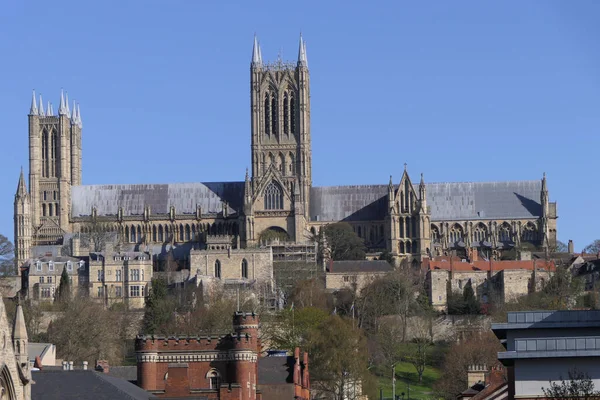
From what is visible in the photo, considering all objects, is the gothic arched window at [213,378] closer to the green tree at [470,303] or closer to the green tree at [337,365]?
the green tree at [337,365]

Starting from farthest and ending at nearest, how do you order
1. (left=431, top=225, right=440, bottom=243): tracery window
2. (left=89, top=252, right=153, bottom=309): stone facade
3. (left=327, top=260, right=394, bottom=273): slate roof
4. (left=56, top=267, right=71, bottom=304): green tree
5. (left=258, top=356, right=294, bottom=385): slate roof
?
(left=431, top=225, right=440, bottom=243): tracery window → (left=327, top=260, right=394, bottom=273): slate roof → (left=89, top=252, right=153, bottom=309): stone facade → (left=56, top=267, right=71, bottom=304): green tree → (left=258, top=356, right=294, bottom=385): slate roof

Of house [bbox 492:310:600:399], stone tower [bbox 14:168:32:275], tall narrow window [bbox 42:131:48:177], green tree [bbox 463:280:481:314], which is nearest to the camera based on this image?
house [bbox 492:310:600:399]

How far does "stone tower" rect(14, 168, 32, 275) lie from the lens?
552 feet

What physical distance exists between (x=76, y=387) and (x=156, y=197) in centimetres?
13798

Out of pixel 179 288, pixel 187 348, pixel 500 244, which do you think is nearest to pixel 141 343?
pixel 187 348

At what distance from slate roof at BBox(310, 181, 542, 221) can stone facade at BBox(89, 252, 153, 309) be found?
2356cm

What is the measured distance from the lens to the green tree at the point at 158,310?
394ft

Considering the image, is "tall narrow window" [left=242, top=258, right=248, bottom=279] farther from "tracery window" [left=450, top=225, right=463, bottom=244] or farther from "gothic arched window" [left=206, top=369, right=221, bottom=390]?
"gothic arched window" [left=206, top=369, right=221, bottom=390]

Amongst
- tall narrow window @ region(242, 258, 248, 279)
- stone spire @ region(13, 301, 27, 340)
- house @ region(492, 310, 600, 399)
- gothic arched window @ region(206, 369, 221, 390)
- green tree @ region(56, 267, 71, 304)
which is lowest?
gothic arched window @ region(206, 369, 221, 390)

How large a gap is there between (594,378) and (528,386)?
4.89 feet

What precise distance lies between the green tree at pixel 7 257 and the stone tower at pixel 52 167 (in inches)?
135

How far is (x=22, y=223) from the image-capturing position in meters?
170

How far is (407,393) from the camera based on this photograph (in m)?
104

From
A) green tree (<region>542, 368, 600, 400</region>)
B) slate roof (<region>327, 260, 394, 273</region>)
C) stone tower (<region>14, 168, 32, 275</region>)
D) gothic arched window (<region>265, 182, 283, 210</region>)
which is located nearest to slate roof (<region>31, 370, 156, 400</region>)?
green tree (<region>542, 368, 600, 400</region>)
